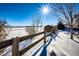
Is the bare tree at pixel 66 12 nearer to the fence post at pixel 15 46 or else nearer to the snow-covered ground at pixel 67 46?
the snow-covered ground at pixel 67 46

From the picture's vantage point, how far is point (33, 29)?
7.91 ft

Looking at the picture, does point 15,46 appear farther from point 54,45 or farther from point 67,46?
point 67,46

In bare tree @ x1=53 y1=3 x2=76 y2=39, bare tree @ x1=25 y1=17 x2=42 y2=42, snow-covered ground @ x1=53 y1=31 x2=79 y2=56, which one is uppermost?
bare tree @ x1=53 y1=3 x2=76 y2=39

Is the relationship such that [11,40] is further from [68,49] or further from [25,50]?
[68,49]

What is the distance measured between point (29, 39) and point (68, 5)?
33.0 inches

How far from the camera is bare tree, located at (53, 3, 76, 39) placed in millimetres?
2346

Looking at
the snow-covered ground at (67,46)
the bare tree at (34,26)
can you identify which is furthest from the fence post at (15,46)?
the snow-covered ground at (67,46)

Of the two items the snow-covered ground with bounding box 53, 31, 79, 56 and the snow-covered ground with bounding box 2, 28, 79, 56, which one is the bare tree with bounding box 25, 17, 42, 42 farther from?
the snow-covered ground with bounding box 53, 31, 79, 56

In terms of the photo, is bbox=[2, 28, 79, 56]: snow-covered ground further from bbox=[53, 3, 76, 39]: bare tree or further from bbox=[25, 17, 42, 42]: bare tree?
bbox=[53, 3, 76, 39]: bare tree

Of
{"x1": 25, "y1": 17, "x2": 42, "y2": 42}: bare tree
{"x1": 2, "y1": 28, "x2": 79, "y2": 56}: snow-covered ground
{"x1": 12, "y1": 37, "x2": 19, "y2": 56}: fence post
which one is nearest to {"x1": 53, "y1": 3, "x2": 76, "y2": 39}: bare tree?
{"x1": 2, "y1": 28, "x2": 79, "y2": 56}: snow-covered ground

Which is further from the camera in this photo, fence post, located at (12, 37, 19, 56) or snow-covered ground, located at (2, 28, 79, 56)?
snow-covered ground, located at (2, 28, 79, 56)

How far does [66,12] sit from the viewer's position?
2.40 metres

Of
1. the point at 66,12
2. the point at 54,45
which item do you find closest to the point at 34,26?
the point at 54,45

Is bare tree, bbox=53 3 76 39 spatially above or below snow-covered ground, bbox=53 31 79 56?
above
